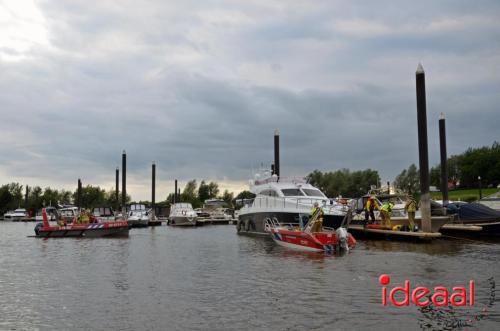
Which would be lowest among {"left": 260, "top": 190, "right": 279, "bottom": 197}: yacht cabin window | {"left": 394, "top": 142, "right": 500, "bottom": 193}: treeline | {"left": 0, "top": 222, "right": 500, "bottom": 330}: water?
{"left": 0, "top": 222, "right": 500, "bottom": 330}: water

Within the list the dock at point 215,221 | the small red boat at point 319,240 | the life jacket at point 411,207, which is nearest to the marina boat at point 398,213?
the life jacket at point 411,207

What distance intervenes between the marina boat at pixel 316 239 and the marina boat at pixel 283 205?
1.64m

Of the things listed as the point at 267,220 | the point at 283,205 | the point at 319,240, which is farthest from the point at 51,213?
the point at 319,240

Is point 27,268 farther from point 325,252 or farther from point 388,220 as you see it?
point 388,220

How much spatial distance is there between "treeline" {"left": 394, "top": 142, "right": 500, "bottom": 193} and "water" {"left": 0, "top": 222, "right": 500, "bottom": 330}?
72507 millimetres

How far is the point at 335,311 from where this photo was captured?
451 inches

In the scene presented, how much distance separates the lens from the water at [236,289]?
35.2 feet

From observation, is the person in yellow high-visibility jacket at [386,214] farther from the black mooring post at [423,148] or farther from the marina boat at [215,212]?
the marina boat at [215,212]

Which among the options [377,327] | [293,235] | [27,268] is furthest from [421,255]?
[27,268]

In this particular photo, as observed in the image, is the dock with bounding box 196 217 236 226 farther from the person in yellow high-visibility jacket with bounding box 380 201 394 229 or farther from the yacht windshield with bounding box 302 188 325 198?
the person in yellow high-visibility jacket with bounding box 380 201 394 229

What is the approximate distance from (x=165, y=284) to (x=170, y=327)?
5236 millimetres

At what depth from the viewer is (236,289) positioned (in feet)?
47.1

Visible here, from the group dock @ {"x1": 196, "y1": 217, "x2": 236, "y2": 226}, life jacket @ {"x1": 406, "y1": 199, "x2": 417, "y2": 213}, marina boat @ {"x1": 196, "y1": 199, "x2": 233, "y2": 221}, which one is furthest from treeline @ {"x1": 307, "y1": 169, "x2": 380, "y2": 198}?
life jacket @ {"x1": 406, "y1": 199, "x2": 417, "y2": 213}

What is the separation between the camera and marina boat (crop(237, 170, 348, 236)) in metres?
28.9
